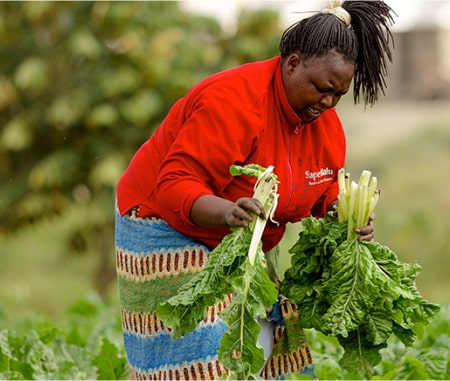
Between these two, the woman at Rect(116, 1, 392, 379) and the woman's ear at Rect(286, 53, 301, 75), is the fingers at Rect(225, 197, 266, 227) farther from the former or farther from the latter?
the woman's ear at Rect(286, 53, 301, 75)

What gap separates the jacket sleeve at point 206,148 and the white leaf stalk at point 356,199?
45 cm

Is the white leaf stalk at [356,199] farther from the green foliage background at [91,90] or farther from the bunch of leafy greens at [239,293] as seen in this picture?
the green foliage background at [91,90]

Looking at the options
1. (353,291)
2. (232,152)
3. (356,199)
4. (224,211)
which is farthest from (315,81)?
(353,291)

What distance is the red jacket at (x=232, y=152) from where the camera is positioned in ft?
12.7

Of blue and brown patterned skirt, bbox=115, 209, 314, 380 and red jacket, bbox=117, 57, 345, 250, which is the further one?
blue and brown patterned skirt, bbox=115, 209, 314, 380

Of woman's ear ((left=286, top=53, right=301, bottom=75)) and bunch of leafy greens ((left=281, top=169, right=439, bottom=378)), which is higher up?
woman's ear ((left=286, top=53, right=301, bottom=75))

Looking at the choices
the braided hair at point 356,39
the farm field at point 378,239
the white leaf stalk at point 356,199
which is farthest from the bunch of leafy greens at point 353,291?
the farm field at point 378,239

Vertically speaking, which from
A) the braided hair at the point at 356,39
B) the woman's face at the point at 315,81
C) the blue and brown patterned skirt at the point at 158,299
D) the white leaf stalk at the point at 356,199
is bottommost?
the blue and brown patterned skirt at the point at 158,299

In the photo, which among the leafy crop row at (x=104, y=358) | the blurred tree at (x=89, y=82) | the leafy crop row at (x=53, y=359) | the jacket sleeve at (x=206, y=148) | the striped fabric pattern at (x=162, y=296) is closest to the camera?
the jacket sleeve at (x=206, y=148)

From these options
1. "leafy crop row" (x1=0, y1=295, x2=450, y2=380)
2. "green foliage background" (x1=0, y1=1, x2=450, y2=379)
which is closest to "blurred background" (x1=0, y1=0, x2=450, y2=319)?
"green foliage background" (x1=0, y1=1, x2=450, y2=379)

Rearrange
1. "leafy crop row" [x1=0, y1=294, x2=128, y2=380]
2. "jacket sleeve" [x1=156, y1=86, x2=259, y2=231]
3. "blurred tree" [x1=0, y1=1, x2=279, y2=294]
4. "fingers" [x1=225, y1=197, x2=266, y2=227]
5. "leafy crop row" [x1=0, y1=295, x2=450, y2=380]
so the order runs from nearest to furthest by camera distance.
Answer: "fingers" [x1=225, y1=197, x2=266, y2=227], "jacket sleeve" [x1=156, y1=86, x2=259, y2=231], "leafy crop row" [x1=0, y1=295, x2=450, y2=380], "leafy crop row" [x1=0, y1=294, x2=128, y2=380], "blurred tree" [x1=0, y1=1, x2=279, y2=294]

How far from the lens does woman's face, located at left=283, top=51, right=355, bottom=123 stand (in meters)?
3.87

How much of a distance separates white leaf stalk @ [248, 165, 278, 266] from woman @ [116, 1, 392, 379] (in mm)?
60

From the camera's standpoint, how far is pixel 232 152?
3871 millimetres
